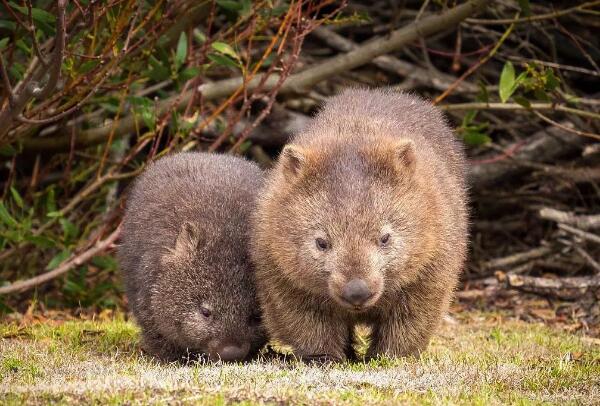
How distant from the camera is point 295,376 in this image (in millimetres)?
5535

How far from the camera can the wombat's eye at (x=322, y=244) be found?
18.4 ft

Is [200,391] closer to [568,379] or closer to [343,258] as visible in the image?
[343,258]

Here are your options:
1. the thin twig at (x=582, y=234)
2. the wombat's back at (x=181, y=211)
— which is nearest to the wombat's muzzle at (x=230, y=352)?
the wombat's back at (x=181, y=211)

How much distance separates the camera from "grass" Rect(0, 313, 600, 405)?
497cm

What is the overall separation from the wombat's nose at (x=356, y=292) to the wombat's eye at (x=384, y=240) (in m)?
0.32

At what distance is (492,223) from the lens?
1153 centimetres

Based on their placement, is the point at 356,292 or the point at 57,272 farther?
the point at 57,272

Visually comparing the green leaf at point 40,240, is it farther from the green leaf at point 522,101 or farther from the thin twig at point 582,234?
the thin twig at point 582,234

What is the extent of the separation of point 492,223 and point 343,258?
6371 mm

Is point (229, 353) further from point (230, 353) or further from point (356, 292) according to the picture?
point (356, 292)

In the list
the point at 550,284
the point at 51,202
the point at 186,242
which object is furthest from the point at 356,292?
the point at 51,202

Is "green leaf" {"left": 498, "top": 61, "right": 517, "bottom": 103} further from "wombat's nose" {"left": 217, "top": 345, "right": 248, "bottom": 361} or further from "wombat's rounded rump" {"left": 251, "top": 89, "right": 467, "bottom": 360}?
"wombat's nose" {"left": 217, "top": 345, "right": 248, "bottom": 361}

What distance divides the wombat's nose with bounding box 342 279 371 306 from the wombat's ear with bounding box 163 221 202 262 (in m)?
1.53

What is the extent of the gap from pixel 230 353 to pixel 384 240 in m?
1.40
